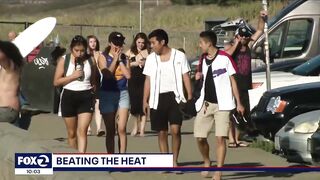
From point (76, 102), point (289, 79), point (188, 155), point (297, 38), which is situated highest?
point (297, 38)

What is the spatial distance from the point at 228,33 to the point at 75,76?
1485cm

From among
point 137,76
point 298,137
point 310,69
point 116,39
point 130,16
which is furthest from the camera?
point 130,16

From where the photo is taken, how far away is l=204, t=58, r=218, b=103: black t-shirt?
10742 millimetres

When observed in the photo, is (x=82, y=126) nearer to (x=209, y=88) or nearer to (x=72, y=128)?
(x=72, y=128)

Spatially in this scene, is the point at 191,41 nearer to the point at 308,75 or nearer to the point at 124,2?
the point at 308,75

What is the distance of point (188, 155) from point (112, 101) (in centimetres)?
206

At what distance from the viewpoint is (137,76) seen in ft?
49.9

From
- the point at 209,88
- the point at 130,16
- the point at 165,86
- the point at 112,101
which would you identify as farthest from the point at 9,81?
the point at 130,16

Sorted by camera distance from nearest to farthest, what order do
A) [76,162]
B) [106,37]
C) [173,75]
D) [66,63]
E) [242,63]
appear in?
1. [76,162]
2. [173,75]
3. [66,63]
4. [242,63]
5. [106,37]

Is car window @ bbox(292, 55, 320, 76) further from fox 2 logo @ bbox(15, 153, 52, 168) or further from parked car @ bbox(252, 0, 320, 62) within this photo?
fox 2 logo @ bbox(15, 153, 52, 168)

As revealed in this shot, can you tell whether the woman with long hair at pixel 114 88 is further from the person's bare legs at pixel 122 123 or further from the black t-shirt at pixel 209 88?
the black t-shirt at pixel 209 88

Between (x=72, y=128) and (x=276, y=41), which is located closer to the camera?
(x=72, y=128)

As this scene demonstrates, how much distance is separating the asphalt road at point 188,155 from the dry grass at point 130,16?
19971mm

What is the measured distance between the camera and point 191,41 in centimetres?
4091
